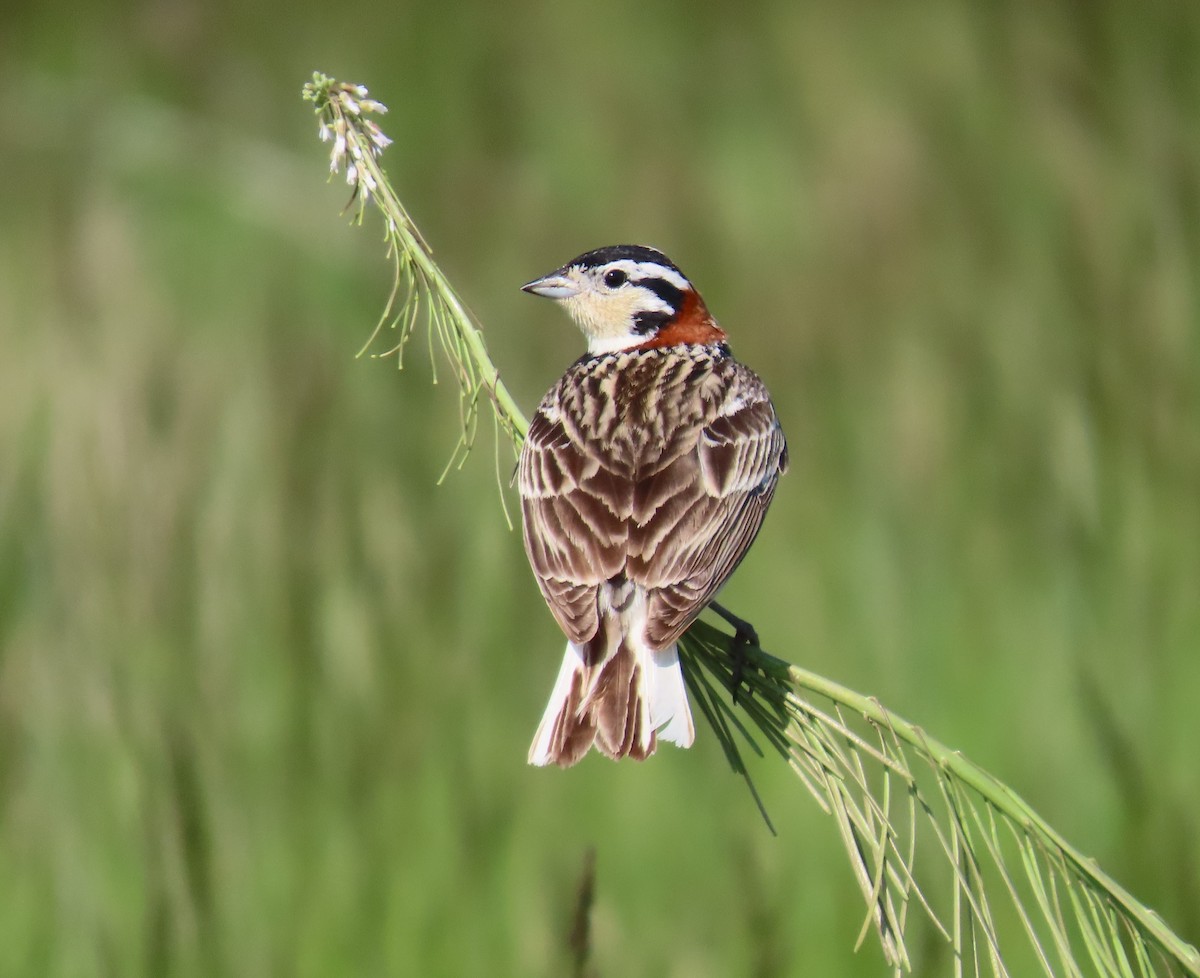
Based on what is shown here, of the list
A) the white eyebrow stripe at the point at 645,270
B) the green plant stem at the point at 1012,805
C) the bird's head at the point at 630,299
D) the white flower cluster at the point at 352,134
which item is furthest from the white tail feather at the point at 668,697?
the white eyebrow stripe at the point at 645,270

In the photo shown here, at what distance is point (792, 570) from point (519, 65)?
402 centimetres

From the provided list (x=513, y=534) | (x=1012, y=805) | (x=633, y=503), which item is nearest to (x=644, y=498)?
(x=633, y=503)

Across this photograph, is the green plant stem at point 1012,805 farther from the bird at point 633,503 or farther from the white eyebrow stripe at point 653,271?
the white eyebrow stripe at point 653,271

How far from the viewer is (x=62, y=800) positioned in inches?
151

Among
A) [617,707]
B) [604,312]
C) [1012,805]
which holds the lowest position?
[1012,805]

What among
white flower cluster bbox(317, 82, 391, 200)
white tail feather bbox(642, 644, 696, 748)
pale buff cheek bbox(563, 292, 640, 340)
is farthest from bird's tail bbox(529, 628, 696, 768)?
pale buff cheek bbox(563, 292, 640, 340)

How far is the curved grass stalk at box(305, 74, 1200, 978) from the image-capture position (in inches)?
95.7

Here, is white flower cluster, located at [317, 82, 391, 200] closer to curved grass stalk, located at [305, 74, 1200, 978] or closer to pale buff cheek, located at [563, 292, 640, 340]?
curved grass stalk, located at [305, 74, 1200, 978]

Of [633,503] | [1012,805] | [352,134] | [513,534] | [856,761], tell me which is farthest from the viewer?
[513,534]

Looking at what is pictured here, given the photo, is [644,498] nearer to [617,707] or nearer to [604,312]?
[617,707]

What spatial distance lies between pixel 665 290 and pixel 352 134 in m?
1.93

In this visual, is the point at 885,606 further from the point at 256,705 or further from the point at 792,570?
the point at 256,705

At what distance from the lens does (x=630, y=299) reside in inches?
181

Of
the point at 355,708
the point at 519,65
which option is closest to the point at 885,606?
the point at 355,708
